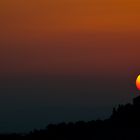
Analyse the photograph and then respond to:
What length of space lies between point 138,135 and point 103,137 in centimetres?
361

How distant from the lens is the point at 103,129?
87.9 m

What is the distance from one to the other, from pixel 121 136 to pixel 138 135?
5.62ft

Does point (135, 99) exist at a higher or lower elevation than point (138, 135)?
higher

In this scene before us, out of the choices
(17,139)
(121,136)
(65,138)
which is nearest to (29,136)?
(17,139)

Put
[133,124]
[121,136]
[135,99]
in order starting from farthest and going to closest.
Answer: [135,99] → [133,124] → [121,136]

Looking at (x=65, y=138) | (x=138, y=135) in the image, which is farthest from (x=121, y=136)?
(x=65, y=138)

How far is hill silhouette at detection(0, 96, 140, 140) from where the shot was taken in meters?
84.8

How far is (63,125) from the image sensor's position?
9506 centimetres

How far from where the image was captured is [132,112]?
92438 millimetres

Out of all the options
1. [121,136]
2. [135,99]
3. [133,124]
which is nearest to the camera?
[121,136]

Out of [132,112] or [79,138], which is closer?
[79,138]

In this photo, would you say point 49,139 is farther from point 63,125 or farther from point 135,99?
point 135,99

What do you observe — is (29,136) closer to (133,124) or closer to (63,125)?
(63,125)

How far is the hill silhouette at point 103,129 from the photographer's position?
84.8 metres
